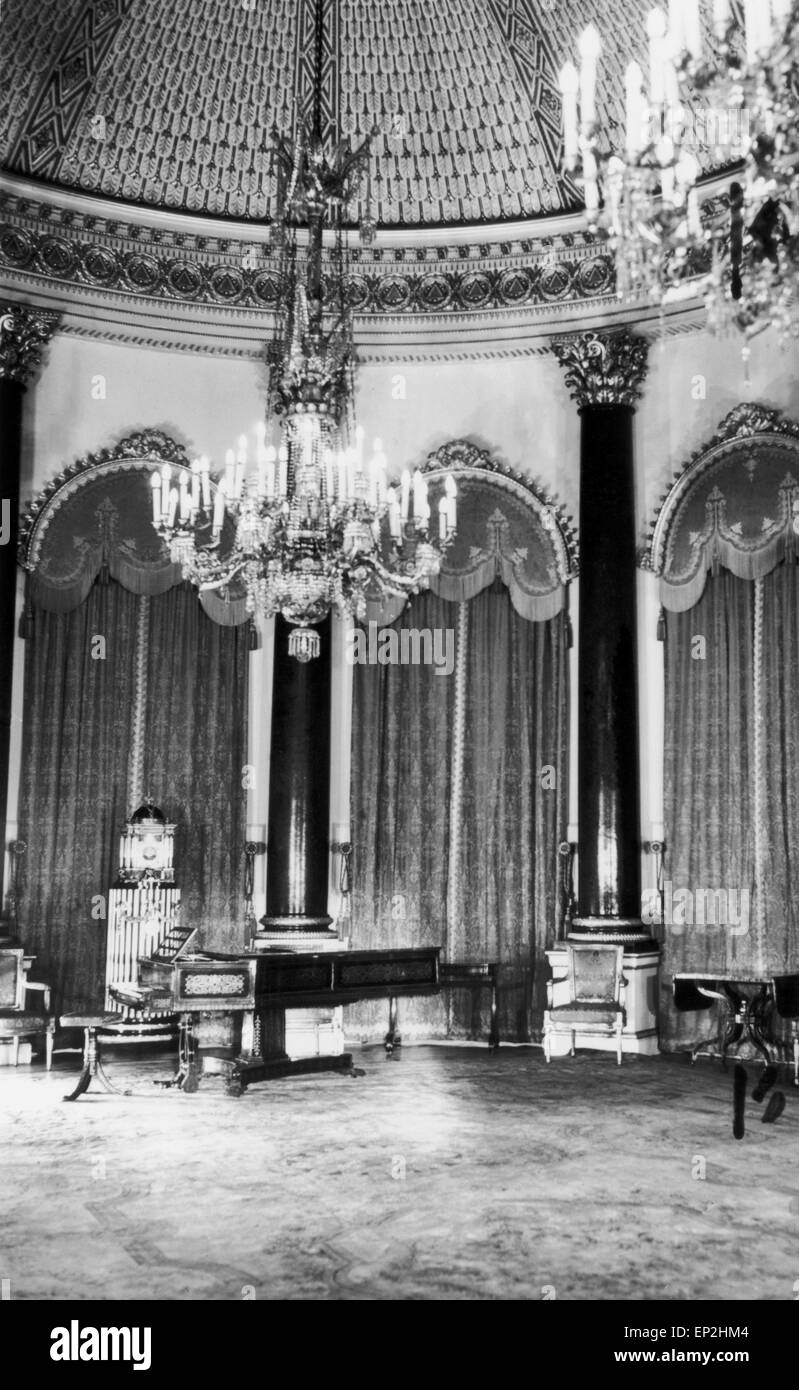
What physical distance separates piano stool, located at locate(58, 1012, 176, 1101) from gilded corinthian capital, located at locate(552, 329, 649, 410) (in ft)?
18.6

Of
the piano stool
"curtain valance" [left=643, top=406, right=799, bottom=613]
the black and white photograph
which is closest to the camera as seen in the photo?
the piano stool

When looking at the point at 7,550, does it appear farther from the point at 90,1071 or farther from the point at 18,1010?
the point at 90,1071

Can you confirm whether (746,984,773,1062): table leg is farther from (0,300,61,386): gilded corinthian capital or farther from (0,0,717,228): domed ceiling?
(0,300,61,386): gilded corinthian capital

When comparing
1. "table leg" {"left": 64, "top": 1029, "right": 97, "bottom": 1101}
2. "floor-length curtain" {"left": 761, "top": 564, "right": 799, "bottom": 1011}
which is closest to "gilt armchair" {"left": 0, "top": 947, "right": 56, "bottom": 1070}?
"table leg" {"left": 64, "top": 1029, "right": 97, "bottom": 1101}

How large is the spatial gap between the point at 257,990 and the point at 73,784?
270cm

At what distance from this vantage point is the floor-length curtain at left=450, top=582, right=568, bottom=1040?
10.3 meters

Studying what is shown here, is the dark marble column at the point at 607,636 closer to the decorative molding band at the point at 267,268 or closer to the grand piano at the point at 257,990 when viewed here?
the decorative molding band at the point at 267,268

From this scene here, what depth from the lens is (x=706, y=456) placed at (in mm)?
10117

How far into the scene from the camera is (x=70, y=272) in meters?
10.3

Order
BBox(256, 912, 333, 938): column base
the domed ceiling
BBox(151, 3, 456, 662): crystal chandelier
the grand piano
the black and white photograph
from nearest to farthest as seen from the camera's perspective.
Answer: BBox(151, 3, 456, 662): crystal chandelier
the grand piano
the black and white photograph
the domed ceiling
BBox(256, 912, 333, 938): column base

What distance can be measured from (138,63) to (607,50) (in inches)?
141

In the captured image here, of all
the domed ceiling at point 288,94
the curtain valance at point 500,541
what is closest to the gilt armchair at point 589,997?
the curtain valance at point 500,541

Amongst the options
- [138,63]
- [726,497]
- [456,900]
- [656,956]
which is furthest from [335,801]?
[138,63]

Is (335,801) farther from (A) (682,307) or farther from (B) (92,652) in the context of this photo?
(A) (682,307)
